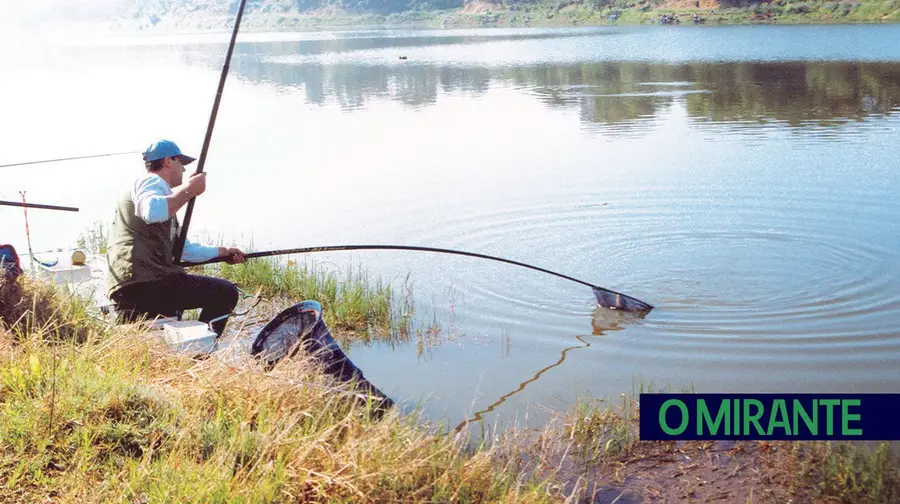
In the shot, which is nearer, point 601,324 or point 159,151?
point 159,151

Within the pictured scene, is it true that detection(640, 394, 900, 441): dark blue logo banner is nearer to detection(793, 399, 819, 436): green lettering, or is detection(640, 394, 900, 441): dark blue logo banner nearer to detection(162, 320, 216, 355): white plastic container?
detection(793, 399, 819, 436): green lettering

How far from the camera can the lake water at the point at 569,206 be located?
254 inches

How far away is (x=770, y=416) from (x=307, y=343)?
280cm

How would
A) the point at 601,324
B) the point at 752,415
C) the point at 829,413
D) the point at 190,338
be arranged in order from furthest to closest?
the point at 601,324, the point at 752,415, the point at 829,413, the point at 190,338

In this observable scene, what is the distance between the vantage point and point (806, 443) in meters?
4.79

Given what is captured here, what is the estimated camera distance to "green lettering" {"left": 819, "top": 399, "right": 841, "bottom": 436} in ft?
16.6

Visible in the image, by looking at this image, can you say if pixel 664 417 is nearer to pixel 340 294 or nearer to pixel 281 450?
pixel 281 450

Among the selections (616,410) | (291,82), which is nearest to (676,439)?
(616,410)

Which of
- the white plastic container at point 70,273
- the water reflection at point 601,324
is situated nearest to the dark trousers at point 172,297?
the white plastic container at point 70,273

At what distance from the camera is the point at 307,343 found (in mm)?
4762

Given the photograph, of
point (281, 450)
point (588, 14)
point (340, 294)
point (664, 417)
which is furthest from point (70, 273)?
point (588, 14)

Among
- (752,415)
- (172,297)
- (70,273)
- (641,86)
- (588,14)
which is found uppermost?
(588,14)

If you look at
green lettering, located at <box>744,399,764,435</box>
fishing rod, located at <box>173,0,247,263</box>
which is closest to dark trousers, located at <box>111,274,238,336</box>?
fishing rod, located at <box>173,0,247,263</box>

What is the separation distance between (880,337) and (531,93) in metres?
18.9
